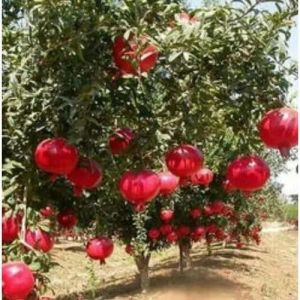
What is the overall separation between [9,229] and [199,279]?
33.5 ft

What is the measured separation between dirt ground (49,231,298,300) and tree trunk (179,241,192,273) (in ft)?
0.61

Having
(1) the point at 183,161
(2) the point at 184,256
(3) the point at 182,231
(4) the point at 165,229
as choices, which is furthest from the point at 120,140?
(2) the point at 184,256

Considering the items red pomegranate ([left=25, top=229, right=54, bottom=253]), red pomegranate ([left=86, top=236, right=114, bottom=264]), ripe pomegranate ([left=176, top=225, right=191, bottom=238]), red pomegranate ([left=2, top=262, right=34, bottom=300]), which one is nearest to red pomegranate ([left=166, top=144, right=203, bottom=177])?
red pomegranate ([left=25, top=229, right=54, bottom=253])

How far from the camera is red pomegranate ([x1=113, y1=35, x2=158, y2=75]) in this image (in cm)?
187

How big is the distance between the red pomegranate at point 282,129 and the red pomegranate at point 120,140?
62cm

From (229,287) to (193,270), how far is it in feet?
4.85

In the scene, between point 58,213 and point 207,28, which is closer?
point 207,28

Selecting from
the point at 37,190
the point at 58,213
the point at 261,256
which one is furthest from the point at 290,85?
the point at 261,256

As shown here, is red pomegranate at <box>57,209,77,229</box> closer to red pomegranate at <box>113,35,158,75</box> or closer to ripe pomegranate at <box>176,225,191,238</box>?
red pomegranate at <box>113,35,158,75</box>

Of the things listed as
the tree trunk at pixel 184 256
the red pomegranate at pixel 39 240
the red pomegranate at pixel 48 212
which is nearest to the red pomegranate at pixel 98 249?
the red pomegranate at pixel 48 212

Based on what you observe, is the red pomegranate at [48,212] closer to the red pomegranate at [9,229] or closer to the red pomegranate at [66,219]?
the red pomegranate at [66,219]

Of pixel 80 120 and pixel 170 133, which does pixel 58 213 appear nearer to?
pixel 170 133

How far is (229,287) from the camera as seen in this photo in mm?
11383

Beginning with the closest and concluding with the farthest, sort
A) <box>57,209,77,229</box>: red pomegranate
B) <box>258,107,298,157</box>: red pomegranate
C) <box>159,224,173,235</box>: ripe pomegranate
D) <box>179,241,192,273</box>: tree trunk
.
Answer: <box>258,107,298,157</box>: red pomegranate
<box>57,209,77,229</box>: red pomegranate
<box>159,224,173,235</box>: ripe pomegranate
<box>179,241,192,273</box>: tree trunk
